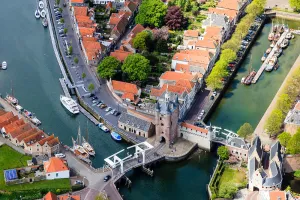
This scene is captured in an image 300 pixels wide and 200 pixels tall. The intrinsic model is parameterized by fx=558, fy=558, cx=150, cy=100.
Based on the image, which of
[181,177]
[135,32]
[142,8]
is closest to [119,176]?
[181,177]

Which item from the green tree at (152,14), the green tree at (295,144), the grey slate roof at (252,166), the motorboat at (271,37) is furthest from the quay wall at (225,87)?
the green tree at (152,14)

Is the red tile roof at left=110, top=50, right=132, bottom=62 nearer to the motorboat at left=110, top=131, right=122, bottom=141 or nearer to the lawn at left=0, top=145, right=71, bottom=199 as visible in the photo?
the motorboat at left=110, top=131, right=122, bottom=141

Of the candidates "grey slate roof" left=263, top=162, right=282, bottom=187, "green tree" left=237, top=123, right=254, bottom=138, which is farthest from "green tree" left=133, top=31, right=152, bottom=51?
"grey slate roof" left=263, top=162, right=282, bottom=187

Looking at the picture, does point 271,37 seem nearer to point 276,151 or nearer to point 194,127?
point 194,127

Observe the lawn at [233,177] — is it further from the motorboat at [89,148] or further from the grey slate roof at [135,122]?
the motorboat at [89,148]

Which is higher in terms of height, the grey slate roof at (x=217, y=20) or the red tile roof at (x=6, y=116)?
the grey slate roof at (x=217, y=20)

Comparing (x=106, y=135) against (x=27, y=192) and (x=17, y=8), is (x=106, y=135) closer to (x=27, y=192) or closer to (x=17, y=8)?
(x=27, y=192)
